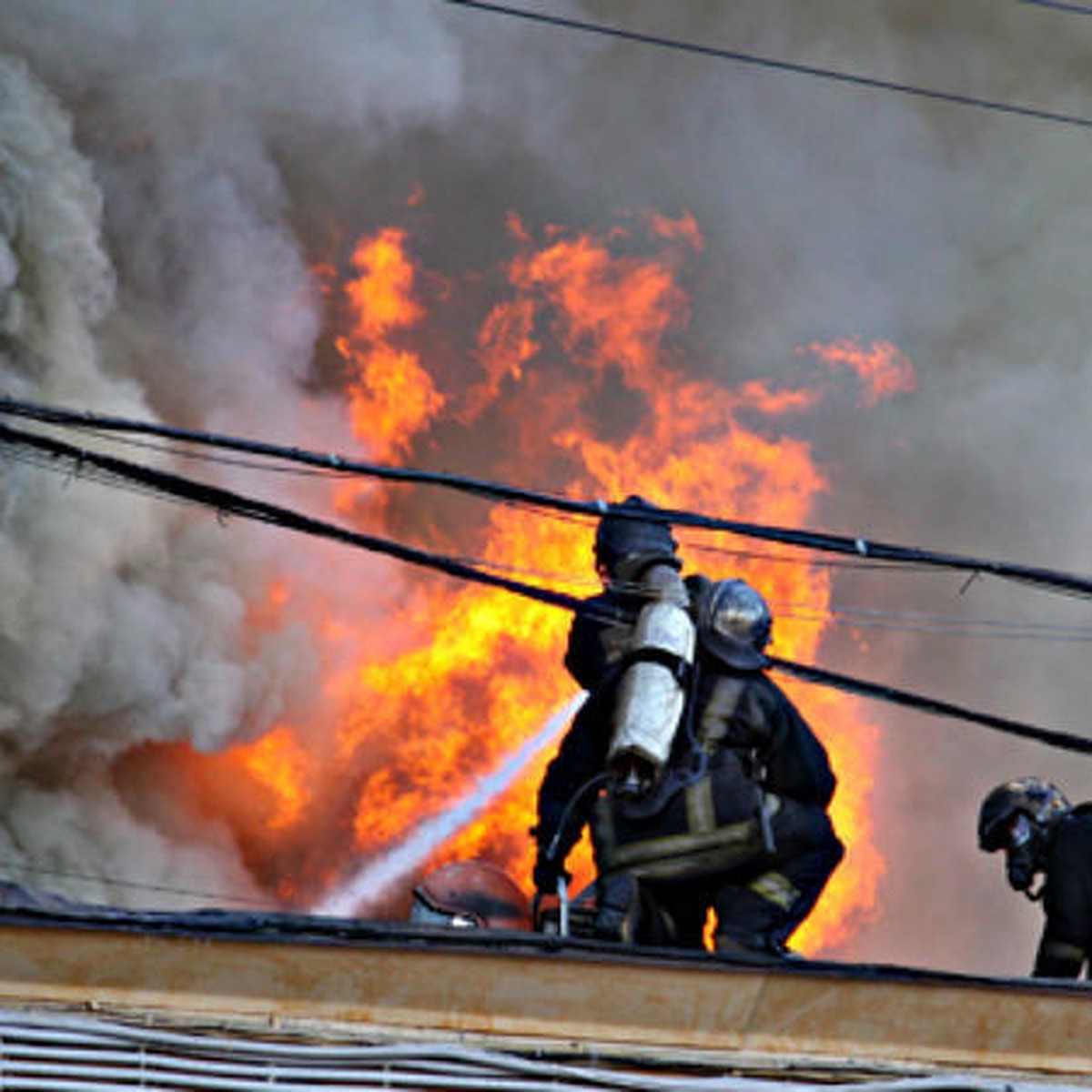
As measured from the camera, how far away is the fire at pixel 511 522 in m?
26.7

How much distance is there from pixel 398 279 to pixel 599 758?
20388 millimetres

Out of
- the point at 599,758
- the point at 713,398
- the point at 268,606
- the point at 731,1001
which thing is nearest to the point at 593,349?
the point at 713,398

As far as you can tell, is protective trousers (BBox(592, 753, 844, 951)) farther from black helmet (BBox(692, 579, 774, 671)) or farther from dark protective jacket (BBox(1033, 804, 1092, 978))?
dark protective jacket (BBox(1033, 804, 1092, 978))

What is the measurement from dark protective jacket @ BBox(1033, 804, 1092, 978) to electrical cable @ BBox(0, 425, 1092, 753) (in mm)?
559

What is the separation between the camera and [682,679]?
9234mm

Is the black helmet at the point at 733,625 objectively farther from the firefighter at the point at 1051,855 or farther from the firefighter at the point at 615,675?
the firefighter at the point at 1051,855

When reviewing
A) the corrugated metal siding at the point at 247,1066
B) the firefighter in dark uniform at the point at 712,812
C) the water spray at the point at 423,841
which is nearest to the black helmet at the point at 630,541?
the firefighter in dark uniform at the point at 712,812

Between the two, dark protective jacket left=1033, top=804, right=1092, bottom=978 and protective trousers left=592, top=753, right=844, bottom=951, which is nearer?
protective trousers left=592, top=753, right=844, bottom=951

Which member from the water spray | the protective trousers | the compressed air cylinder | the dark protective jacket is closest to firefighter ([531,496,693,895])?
the compressed air cylinder

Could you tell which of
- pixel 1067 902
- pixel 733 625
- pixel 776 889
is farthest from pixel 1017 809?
pixel 733 625

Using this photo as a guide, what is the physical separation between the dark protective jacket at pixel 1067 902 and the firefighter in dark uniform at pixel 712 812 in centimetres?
132

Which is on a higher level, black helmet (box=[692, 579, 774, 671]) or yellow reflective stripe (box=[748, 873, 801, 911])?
black helmet (box=[692, 579, 774, 671])

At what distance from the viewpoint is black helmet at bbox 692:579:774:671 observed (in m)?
9.71

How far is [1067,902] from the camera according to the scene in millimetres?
9492
